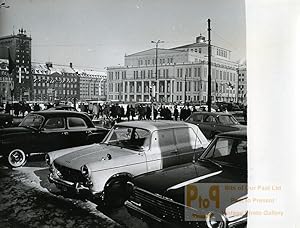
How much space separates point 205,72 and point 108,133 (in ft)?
2.08

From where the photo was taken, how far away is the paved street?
1.52 metres

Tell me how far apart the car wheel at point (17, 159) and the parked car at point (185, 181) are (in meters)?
0.62

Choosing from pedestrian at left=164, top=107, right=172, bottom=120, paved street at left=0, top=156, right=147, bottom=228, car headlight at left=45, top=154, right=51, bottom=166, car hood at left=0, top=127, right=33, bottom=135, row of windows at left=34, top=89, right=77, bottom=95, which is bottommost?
paved street at left=0, top=156, right=147, bottom=228

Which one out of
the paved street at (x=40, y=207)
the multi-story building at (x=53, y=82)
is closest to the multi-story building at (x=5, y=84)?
the multi-story building at (x=53, y=82)

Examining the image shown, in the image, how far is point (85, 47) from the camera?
180 cm

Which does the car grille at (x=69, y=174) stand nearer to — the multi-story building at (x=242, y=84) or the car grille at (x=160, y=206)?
the car grille at (x=160, y=206)

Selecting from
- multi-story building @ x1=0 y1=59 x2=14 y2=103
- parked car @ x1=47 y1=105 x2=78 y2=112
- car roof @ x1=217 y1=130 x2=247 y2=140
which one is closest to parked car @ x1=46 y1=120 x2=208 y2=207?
car roof @ x1=217 y1=130 x2=247 y2=140

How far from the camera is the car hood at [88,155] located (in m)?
1.58

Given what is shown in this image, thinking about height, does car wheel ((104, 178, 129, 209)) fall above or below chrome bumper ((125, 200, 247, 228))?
above

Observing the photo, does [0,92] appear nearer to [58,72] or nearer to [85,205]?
[58,72]

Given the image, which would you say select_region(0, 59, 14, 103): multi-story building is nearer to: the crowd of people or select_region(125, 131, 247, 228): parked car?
the crowd of people

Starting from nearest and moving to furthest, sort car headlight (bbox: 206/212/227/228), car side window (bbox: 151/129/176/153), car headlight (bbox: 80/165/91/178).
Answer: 1. car headlight (bbox: 206/212/227/228)
2. car headlight (bbox: 80/165/91/178)
3. car side window (bbox: 151/129/176/153)

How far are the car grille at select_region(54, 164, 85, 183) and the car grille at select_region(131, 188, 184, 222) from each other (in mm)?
297

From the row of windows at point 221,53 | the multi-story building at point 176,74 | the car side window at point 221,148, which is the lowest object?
the car side window at point 221,148
